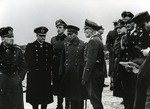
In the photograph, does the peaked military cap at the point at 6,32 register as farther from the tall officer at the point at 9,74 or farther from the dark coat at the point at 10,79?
the dark coat at the point at 10,79

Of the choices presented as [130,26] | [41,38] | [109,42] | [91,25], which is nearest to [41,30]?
[41,38]

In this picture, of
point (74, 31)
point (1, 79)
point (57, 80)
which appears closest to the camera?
point (1, 79)

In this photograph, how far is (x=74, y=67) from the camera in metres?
7.37

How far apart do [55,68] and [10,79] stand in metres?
1.85

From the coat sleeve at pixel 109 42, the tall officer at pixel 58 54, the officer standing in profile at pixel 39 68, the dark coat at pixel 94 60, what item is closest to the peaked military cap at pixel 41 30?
the officer standing in profile at pixel 39 68

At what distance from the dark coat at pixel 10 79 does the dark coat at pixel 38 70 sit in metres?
0.96

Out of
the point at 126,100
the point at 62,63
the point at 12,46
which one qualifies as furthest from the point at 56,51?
the point at 126,100

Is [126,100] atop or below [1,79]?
below

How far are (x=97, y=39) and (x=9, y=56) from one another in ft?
5.30

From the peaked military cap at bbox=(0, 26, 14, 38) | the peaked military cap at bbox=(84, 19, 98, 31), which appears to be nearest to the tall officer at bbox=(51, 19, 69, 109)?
the peaked military cap at bbox=(84, 19, 98, 31)

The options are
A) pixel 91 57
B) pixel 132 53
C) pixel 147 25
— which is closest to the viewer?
pixel 147 25

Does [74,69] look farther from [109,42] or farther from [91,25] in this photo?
[109,42]

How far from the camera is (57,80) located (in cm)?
802

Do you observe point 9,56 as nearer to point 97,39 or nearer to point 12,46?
point 12,46
